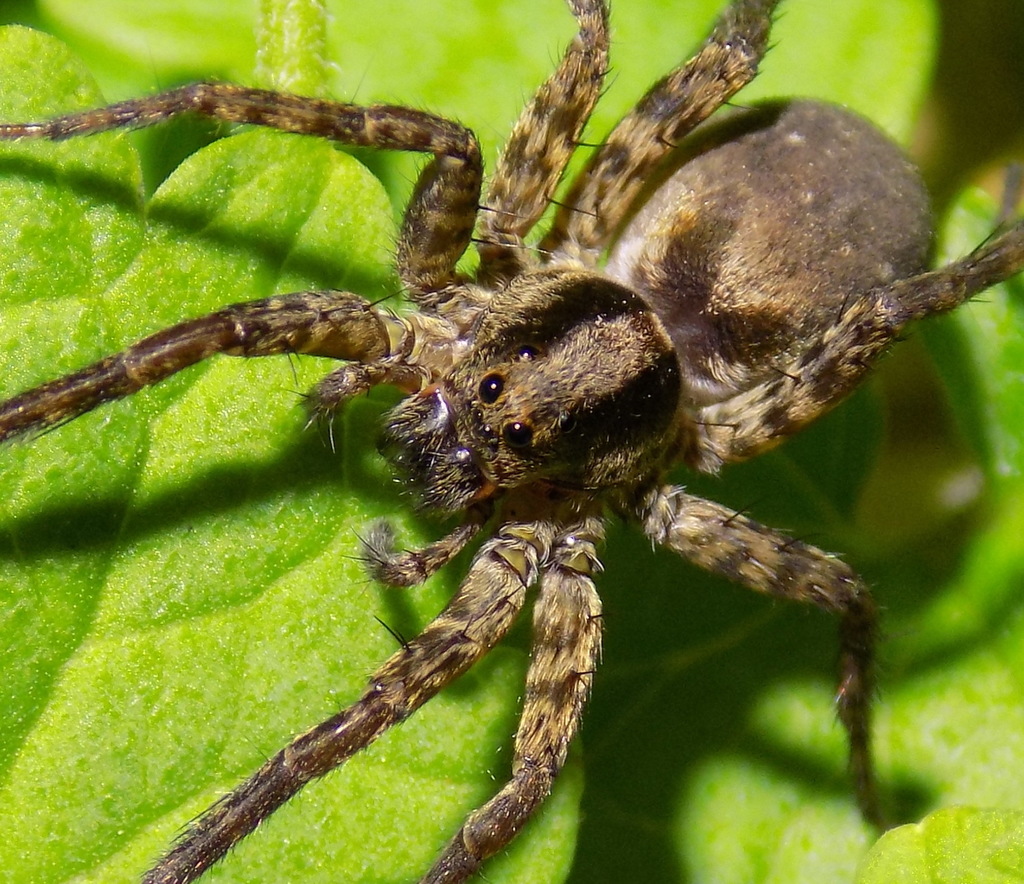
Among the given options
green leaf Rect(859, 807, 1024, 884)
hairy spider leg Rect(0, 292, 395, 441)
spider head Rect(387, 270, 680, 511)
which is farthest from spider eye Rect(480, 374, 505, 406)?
green leaf Rect(859, 807, 1024, 884)

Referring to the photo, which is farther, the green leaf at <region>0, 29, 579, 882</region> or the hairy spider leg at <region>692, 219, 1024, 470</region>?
the hairy spider leg at <region>692, 219, 1024, 470</region>

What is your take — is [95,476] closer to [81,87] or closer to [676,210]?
[81,87]

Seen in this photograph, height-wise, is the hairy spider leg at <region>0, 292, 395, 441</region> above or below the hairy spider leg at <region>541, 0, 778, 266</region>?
below

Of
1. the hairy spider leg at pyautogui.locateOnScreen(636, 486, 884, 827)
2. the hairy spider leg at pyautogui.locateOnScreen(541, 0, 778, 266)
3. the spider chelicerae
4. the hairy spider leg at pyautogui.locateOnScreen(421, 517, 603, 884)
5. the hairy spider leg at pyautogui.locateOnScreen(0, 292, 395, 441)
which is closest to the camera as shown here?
the hairy spider leg at pyautogui.locateOnScreen(0, 292, 395, 441)

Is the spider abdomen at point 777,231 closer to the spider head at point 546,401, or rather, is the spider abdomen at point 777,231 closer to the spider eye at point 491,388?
the spider head at point 546,401

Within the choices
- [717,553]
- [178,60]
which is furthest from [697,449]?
[178,60]

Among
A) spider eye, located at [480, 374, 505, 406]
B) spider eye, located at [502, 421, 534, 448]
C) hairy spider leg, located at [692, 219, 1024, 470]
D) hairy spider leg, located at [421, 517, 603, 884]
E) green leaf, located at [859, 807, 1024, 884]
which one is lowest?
hairy spider leg, located at [421, 517, 603, 884]

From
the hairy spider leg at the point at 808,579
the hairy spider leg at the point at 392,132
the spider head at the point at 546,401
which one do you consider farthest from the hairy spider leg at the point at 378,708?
the hairy spider leg at the point at 392,132

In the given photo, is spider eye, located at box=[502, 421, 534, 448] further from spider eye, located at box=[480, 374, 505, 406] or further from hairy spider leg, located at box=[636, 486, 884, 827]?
hairy spider leg, located at box=[636, 486, 884, 827]
